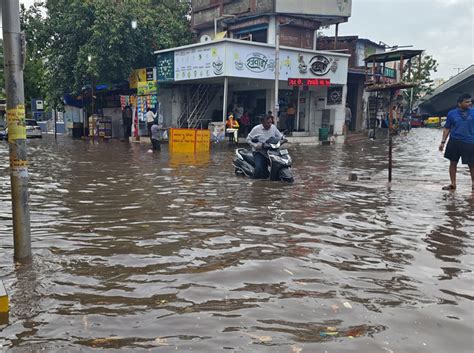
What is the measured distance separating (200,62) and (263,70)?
309 cm

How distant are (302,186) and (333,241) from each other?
4398mm

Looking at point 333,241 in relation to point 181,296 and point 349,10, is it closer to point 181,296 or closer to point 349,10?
point 181,296

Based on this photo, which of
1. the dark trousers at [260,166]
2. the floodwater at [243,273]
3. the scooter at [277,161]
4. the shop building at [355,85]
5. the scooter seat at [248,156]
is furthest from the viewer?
the shop building at [355,85]

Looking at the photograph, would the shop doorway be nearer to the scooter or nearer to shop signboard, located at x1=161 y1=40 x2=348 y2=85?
shop signboard, located at x1=161 y1=40 x2=348 y2=85

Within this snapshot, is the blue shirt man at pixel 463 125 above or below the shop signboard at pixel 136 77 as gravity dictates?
below

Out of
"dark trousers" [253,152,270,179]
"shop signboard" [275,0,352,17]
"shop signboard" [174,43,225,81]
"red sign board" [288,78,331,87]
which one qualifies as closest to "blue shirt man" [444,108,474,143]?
"dark trousers" [253,152,270,179]

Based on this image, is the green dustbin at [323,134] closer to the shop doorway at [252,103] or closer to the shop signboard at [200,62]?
the shop doorway at [252,103]

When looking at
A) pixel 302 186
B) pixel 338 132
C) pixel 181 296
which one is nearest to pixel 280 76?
pixel 338 132

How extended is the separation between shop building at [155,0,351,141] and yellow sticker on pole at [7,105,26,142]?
58.4 feet

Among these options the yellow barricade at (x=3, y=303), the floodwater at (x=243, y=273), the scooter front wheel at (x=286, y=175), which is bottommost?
the floodwater at (x=243, y=273)

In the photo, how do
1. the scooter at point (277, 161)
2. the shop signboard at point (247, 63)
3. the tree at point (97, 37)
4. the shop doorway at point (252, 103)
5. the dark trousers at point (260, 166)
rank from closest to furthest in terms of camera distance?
the scooter at point (277, 161)
the dark trousers at point (260, 166)
the shop signboard at point (247, 63)
the tree at point (97, 37)
the shop doorway at point (252, 103)

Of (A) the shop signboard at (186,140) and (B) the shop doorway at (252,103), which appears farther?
(B) the shop doorway at (252,103)

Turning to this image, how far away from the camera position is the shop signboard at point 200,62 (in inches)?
826

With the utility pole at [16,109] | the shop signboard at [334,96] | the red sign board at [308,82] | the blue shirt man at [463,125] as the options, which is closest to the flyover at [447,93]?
the shop signboard at [334,96]
